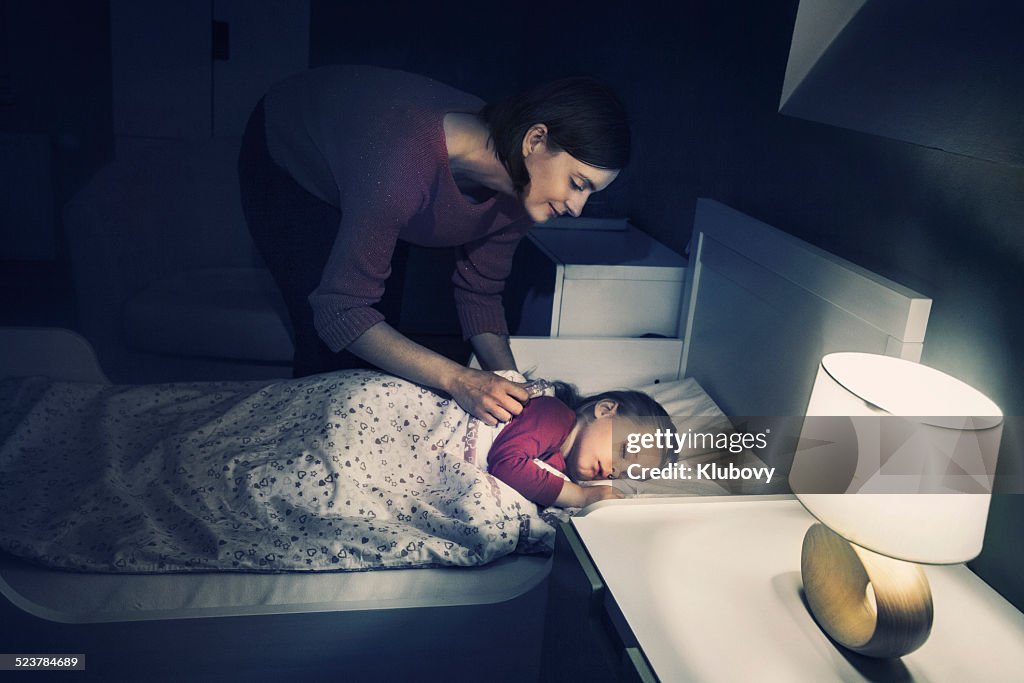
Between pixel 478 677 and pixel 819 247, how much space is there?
3.49 feet

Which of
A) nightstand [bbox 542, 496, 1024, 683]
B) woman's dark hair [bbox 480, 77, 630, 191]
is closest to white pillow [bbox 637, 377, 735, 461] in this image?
nightstand [bbox 542, 496, 1024, 683]

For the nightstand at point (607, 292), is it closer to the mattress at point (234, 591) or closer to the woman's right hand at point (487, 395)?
the woman's right hand at point (487, 395)

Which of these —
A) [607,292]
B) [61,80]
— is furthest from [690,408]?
[61,80]

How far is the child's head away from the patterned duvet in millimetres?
209

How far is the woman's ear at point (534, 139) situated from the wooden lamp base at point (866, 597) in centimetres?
82

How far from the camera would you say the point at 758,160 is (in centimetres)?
192

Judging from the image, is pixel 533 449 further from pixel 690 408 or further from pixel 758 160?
pixel 758 160

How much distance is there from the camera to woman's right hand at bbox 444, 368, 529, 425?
1614mm

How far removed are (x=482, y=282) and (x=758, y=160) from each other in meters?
0.72

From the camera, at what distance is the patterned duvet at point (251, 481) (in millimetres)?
1317

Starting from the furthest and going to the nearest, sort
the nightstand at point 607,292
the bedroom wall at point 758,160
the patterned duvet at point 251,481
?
the nightstand at point 607,292 → the patterned duvet at point 251,481 → the bedroom wall at point 758,160

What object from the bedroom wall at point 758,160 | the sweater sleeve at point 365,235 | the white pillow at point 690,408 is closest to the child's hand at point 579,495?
the white pillow at point 690,408

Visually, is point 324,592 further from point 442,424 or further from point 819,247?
point 819,247

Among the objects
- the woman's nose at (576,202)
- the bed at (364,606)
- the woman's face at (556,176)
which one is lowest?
the bed at (364,606)
